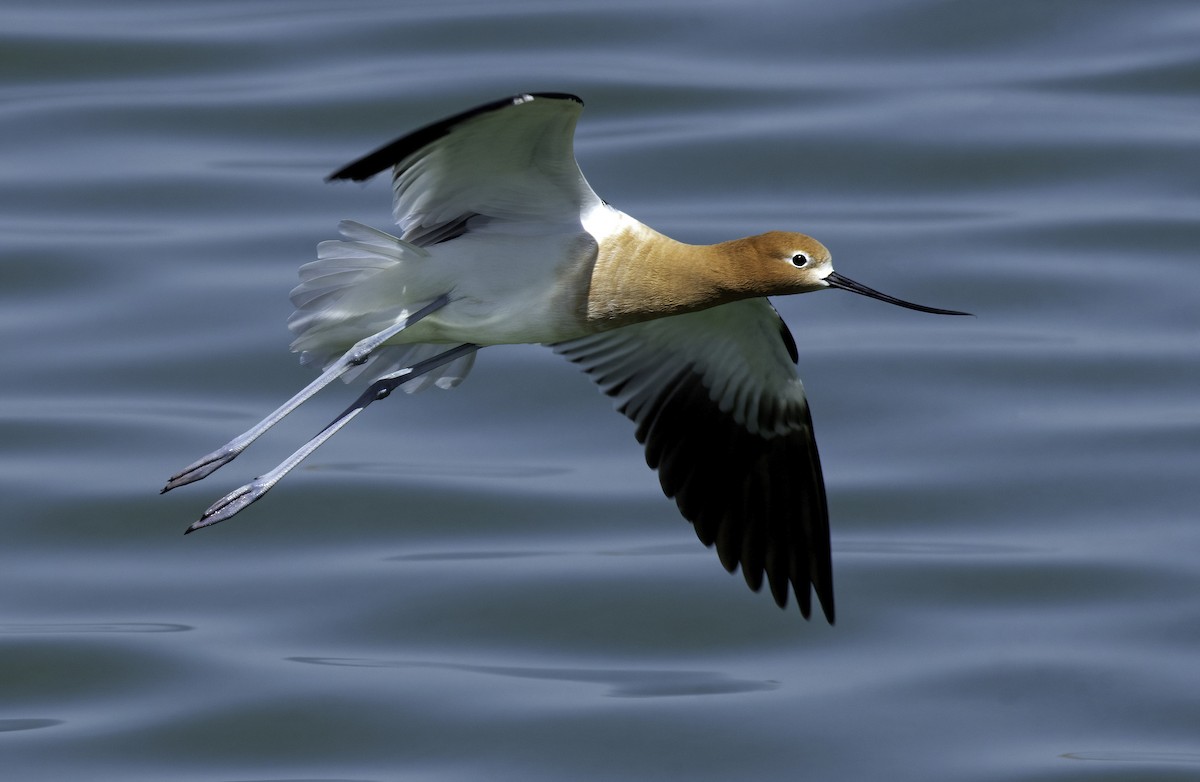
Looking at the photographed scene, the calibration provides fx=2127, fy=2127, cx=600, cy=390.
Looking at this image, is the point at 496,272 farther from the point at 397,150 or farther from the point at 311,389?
the point at 397,150

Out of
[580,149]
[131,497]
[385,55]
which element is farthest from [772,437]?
[385,55]

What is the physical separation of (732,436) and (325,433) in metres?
1.91

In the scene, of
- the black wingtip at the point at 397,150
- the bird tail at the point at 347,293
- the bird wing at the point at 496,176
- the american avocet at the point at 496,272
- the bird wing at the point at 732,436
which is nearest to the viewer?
the black wingtip at the point at 397,150

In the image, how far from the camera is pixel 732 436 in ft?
32.2

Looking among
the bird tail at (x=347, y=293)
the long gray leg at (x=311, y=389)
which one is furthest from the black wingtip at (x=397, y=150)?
the long gray leg at (x=311, y=389)

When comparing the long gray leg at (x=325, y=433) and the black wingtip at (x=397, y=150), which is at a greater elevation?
the black wingtip at (x=397, y=150)

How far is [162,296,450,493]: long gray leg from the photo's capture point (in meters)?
8.56

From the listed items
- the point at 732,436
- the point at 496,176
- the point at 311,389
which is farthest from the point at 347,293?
the point at 732,436

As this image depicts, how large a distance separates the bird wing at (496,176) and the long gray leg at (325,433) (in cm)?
70

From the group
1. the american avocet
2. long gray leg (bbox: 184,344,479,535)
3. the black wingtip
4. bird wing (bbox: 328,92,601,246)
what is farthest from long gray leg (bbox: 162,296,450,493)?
the black wingtip

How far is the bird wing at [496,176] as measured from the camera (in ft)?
25.9

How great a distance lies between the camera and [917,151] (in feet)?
51.8

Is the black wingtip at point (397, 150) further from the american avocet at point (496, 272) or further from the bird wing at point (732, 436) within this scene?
the bird wing at point (732, 436)

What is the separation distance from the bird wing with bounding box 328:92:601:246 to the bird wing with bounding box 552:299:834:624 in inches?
53.1
